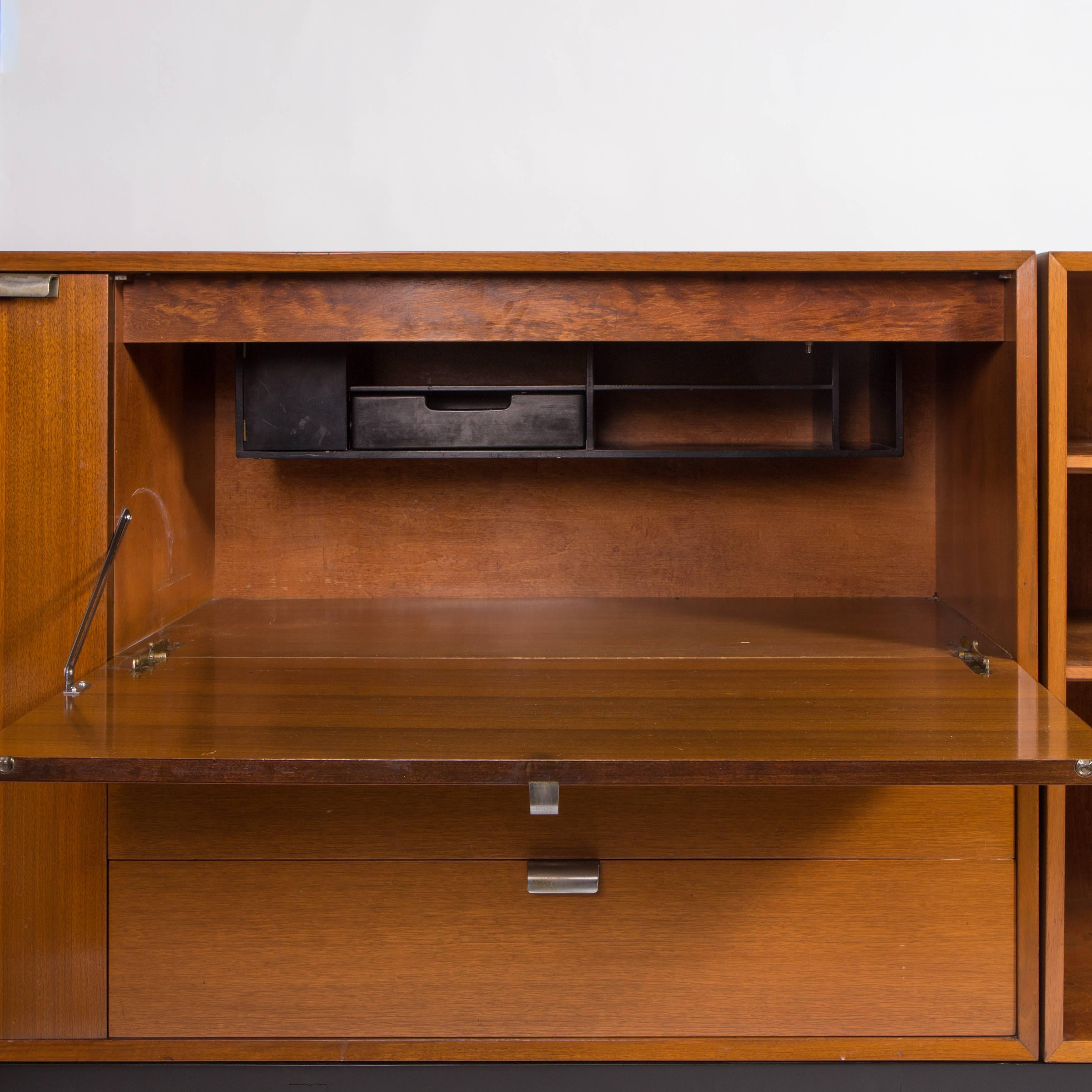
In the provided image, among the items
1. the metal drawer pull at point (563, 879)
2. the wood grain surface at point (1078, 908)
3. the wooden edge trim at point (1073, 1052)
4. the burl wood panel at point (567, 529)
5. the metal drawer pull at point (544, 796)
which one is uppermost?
the burl wood panel at point (567, 529)

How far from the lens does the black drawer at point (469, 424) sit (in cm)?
235

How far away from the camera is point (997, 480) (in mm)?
2098

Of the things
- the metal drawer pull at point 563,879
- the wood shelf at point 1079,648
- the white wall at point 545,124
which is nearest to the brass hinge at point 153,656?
the metal drawer pull at point 563,879

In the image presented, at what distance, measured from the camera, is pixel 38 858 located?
6.56ft

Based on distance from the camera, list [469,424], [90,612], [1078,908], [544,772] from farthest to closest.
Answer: [1078,908] → [469,424] → [90,612] → [544,772]

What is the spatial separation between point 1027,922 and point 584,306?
1429 mm

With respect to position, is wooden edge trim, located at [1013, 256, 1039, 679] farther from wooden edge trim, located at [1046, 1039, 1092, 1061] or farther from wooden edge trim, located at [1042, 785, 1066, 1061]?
wooden edge trim, located at [1046, 1039, 1092, 1061]

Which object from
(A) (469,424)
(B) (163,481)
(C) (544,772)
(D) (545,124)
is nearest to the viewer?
(C) (544,772)

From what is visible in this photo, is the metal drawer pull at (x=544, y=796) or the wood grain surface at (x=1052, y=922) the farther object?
the wood grain surface at (x=1052, y=922)

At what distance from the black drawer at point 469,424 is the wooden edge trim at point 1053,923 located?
1202 millimetres

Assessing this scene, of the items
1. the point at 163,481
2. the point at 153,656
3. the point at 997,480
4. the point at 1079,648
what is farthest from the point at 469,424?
the point at 1079,648

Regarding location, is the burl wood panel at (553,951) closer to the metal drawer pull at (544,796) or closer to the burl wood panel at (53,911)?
the burl wood panel at (53,911)

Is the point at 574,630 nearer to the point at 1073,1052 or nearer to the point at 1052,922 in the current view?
the point at 1052,922

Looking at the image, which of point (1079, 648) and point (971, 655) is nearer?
point (971, 655)
